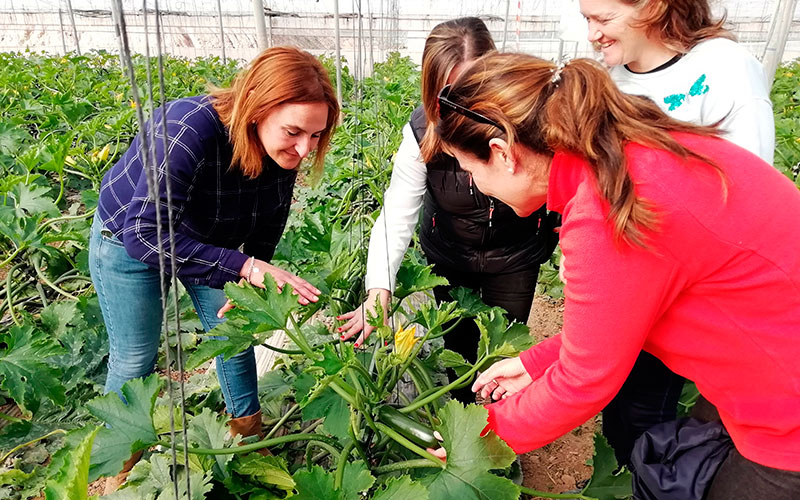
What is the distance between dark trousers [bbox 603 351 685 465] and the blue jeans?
94cm

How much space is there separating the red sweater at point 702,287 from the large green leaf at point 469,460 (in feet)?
0.61

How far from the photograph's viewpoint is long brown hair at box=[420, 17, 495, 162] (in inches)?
52.1

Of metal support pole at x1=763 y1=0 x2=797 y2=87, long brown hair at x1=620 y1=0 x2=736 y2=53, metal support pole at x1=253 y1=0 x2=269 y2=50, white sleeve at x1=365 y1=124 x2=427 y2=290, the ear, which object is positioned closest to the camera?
the ear

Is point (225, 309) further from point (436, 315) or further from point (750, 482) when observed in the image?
point (750, 482)

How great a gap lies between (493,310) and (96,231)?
961mm

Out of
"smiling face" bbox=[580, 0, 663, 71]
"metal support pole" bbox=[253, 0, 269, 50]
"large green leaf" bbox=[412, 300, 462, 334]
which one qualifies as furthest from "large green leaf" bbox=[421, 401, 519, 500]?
"metal support pole" bbox=[253, 0, 269, 50]

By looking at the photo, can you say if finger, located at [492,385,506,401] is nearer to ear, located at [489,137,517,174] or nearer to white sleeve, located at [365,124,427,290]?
white sleeve, located at [365,124,427,290]

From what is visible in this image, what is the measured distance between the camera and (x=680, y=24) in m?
1.20

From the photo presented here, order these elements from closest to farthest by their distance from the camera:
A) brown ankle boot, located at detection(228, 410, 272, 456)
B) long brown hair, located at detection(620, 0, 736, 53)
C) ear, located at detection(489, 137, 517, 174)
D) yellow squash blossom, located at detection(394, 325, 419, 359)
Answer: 1. ear, located at detection(489, 137, 517, 174)
2. yellow squash blossom, located at detection(394, 325, 419, 359)
3. long brown hair, located at detection(620, 0, 736, 53)
4. brown ankle boot, located at detection(228, 410, 272, 456)

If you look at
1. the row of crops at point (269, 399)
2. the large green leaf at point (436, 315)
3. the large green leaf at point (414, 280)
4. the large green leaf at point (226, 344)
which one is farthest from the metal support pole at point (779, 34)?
the large green leaf at point (226, 344)

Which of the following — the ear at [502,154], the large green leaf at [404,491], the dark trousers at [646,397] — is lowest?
the dark trousers at [646,397]

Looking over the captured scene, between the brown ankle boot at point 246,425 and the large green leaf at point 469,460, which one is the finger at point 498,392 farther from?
the brown ankle boot at point 246,425

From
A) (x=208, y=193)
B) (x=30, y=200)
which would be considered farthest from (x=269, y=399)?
(x=30, y=200)

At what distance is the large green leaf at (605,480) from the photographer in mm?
1297
